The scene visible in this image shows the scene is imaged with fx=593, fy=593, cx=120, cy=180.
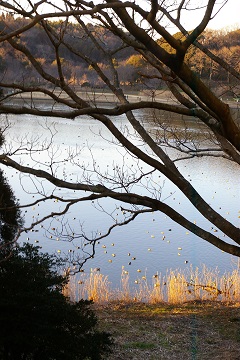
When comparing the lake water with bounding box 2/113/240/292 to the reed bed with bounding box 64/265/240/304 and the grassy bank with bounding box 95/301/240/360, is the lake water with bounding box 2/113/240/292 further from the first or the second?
the grassy bank with bounding box 95/301/240/360

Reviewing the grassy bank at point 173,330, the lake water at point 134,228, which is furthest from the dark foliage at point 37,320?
the lake water at point 134,228

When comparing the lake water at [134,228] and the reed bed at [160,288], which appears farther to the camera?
the lake water at [134,228]

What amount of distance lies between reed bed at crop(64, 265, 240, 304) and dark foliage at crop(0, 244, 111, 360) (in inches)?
154

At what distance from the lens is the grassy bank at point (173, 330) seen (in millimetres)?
6133

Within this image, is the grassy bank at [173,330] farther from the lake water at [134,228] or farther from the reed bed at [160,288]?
the lake water at [134,228]

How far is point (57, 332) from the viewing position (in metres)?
4.22

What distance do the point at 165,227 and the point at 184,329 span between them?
505 centimetres

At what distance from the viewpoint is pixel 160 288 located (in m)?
8.95

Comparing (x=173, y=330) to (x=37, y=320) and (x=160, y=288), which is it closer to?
(x=160, y=288)

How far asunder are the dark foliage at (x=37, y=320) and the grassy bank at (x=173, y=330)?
5.63 feet

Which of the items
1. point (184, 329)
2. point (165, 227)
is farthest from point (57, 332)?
point (165, 227)

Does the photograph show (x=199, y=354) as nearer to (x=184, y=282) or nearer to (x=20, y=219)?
(x=184, y=282)

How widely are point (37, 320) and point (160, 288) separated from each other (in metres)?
5.02

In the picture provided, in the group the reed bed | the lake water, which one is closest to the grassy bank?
the reed bed
